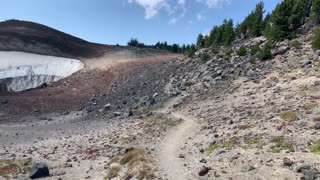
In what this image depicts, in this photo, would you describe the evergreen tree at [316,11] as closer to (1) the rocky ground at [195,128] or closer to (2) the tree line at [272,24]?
(2) the tree line at [272,24]

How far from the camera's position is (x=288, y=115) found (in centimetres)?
2848

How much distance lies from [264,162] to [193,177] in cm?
400

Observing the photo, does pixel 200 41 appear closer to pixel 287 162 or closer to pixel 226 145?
pixel 226 145

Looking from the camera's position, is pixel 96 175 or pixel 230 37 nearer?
pixel 96 175

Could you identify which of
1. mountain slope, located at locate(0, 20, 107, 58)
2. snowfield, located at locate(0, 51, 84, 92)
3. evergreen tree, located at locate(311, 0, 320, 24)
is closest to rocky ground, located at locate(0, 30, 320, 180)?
evergreen tree, located at locate(311, 0, 320, 24)

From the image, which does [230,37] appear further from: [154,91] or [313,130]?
[313,130]

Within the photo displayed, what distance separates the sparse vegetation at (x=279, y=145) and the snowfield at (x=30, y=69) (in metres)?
58.9

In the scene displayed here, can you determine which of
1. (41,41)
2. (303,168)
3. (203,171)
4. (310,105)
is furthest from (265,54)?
(41,41)

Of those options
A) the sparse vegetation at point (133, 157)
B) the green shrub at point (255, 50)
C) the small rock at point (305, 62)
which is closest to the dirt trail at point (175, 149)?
the sparse vegetation at point (133, 157)

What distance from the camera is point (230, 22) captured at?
74.9 m

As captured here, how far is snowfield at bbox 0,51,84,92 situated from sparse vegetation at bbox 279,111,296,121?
183ft

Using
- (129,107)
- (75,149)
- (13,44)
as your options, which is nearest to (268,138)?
(75,149)

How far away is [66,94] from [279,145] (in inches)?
1853

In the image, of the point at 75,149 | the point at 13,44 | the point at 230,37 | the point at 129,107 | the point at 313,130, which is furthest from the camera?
the point at 13,44
